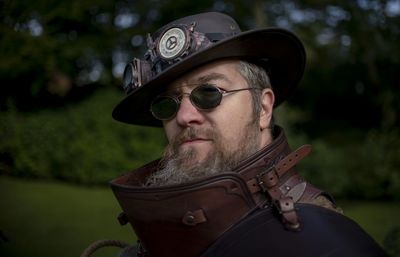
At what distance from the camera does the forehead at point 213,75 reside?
5.49 ft

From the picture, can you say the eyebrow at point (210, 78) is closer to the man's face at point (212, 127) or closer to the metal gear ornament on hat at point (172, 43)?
the man's face at point (212, 127)

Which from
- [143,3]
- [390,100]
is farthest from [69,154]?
[390,100]

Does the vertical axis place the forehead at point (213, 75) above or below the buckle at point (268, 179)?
above

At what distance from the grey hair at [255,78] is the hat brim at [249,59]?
0.09 feet

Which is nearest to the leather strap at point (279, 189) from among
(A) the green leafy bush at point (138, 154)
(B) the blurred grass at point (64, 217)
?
(B) the blurred grass at point (64, 217)

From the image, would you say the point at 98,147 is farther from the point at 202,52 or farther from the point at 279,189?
the point at 279,189

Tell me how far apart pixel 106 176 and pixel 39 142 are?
786 cm

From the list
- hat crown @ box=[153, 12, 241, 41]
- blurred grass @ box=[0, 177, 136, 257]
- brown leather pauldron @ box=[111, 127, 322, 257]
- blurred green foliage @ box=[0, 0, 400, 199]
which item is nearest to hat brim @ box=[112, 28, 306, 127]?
hat crown @ box=[153, 12, 241, 41]

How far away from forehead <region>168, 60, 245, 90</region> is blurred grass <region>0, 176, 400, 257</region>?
4.67ft

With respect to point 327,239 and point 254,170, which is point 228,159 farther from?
point 327,239

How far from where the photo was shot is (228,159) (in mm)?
1655

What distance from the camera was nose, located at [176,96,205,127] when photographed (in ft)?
5.46

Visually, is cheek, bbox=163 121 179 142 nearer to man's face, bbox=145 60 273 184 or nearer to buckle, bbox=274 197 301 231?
man's face, bbox=145 60 273 184

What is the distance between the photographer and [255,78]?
1.76 m
